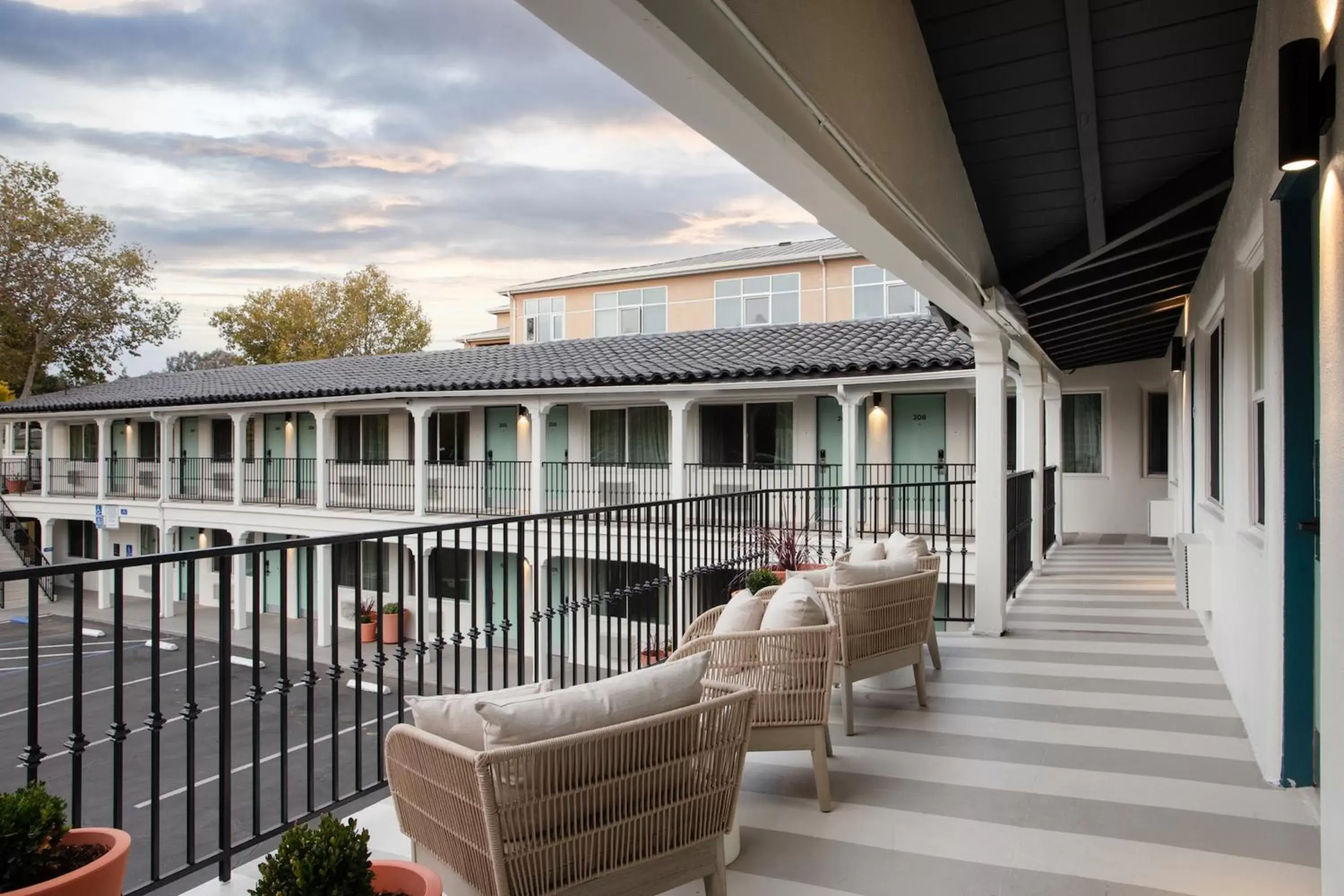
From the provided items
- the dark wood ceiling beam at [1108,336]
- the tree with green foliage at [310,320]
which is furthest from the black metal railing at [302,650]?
the tree with green foliage at [310,320]

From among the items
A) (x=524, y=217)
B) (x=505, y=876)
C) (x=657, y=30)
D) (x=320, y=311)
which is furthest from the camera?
(x=524, y=217)

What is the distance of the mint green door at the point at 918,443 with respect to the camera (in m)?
12.7

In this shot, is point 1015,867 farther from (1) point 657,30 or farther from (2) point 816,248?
(2) point 816,248

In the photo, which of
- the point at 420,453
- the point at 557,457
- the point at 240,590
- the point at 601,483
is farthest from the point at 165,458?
the point at 601,483

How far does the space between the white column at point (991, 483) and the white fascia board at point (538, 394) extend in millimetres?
4734

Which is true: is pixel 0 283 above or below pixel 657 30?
above

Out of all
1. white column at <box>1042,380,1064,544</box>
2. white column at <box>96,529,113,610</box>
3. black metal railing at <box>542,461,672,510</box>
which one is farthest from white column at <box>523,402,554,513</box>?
white column at <box>96,529,113,610</box>

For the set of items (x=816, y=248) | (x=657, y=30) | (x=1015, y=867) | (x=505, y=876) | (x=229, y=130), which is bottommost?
(x=1015, y=867)

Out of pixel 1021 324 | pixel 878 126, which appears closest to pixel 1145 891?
pixel 878 126

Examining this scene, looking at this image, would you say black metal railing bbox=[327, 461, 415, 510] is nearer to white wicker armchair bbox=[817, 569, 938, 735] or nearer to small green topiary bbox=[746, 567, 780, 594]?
small green topiary bbox=[746, 567, 780, 594]

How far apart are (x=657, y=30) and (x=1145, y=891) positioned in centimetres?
266

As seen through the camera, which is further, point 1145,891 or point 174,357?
point 174,357

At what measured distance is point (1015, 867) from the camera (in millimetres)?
2645

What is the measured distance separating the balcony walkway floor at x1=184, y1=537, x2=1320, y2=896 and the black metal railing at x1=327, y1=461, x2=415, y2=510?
524 inches
